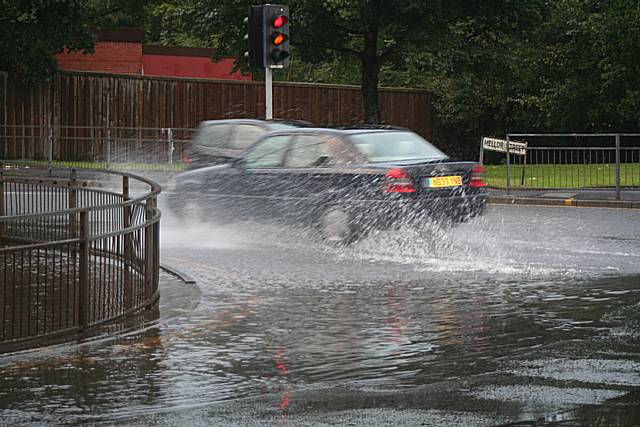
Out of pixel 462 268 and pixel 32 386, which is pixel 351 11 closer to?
pixel 462 268

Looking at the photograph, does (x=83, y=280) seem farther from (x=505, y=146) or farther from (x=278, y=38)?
(x=505, y=146)

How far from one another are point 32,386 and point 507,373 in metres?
2.79

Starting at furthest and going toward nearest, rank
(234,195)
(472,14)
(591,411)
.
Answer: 1. (472,14)
2. (234,195)
3. (591,411)

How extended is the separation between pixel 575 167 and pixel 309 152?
11.9m

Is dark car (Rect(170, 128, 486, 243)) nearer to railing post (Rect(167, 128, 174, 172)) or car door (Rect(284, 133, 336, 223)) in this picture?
car door (Rect(284, 133, 336, 223))

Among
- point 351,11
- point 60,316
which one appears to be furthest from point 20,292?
point 351,11

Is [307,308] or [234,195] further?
[234,195]

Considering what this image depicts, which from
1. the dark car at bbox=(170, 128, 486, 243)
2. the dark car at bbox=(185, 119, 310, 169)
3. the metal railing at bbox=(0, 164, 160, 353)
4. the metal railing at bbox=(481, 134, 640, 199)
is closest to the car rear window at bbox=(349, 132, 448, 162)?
the dark car at bbox=(170, 128, 486, 243)

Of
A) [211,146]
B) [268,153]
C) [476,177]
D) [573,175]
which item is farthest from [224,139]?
[573,175]

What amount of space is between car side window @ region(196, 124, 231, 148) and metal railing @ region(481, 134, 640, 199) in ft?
24.4

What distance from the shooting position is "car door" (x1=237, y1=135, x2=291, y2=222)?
55.6 feet

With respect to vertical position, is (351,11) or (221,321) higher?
(351,11)

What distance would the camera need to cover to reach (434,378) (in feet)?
25.6

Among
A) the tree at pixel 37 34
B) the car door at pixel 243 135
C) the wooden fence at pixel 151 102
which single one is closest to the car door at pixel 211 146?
the car door at pixel 243 135
